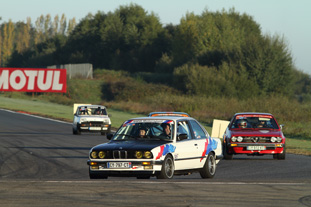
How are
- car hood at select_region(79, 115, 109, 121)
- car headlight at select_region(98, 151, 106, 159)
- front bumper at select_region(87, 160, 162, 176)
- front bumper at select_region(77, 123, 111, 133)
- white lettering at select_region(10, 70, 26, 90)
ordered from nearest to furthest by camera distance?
1. front bumper at select_region(87, 160, 162, 176)
2. car headlight at select_region(98, 151, 106, 159)
3. front bumper at select_region(77, 123, 111, 133)
4. car hood at select_region(79, 115, 109, 121)
5. white lettering at select_region(10, 70, 26, 90)

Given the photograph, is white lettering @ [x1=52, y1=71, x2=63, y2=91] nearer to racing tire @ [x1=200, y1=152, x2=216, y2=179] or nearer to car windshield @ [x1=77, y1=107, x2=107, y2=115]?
car windshield @ [x1=77, y1=107, x2=107, y2=115]

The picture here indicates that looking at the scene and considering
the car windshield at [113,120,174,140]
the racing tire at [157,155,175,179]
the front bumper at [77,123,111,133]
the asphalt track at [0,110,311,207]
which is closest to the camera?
the asphalt track at [0,110,311,207]

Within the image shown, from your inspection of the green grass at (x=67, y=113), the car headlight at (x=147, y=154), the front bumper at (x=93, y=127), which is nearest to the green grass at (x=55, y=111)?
the green grass at (x=67, y=113)

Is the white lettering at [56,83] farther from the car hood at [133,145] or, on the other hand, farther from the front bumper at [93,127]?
the car hood at [133,145]

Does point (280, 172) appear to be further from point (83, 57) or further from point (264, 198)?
point (83, 57)

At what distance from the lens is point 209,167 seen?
48.3ft

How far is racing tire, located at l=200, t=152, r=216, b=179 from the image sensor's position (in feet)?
47.8

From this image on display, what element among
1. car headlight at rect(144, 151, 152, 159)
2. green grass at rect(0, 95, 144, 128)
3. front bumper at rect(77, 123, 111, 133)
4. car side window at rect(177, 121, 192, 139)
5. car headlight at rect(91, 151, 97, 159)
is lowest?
green grass at rect(0, 95, 144, 128)

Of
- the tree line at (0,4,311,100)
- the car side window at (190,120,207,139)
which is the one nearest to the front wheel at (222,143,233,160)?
the car side window at (190,120,207,139)

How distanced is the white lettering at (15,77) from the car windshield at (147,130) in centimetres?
6212

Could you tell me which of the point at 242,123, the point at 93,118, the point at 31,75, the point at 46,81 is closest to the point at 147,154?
the point at 242,123

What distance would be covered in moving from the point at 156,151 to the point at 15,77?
65.2m

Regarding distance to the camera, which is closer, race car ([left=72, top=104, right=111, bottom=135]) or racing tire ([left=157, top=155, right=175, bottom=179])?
racing tire ([left=157, top=155, right=175, bottom=179])

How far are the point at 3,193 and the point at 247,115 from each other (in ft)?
39.4
